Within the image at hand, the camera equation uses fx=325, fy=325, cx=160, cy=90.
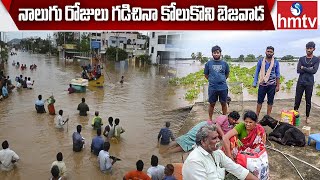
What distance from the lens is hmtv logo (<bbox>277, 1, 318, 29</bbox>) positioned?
3.50 meters

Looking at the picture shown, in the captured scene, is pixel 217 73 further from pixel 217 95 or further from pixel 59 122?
pixel 59 122

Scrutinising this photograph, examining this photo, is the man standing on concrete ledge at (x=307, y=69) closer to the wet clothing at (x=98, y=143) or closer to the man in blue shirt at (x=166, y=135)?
the man in blue shirt at (x=166, y=135)

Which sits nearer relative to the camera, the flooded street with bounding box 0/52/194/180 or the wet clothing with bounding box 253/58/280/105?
the wet clothing with bounding box 253/58/280/105

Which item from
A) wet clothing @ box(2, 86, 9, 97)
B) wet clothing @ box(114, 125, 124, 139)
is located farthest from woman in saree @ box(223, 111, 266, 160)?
wet clothing @ box(2, 86, 9, 97)

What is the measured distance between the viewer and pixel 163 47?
116ft

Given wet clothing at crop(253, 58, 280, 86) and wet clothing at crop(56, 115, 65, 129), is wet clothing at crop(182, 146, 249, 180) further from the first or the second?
wet clothing at crop(56, 115, 65, 129)

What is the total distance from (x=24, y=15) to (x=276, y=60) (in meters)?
4.44

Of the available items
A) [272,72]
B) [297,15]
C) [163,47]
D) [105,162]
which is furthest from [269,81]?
[163,47]

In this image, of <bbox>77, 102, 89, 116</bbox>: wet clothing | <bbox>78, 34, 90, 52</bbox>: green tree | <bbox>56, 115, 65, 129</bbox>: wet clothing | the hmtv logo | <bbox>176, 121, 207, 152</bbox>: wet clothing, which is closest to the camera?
the hmtv logo

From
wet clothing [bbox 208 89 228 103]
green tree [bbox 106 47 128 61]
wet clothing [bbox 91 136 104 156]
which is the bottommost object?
wet clothing [bbox 91 136 104 156]

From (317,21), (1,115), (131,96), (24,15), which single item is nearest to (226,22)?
(317,21)

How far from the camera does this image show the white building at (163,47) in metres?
33.9

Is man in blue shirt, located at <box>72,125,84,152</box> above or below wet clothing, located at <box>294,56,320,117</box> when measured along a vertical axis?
below

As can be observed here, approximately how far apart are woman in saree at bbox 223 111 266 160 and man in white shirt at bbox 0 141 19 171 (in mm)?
5056
